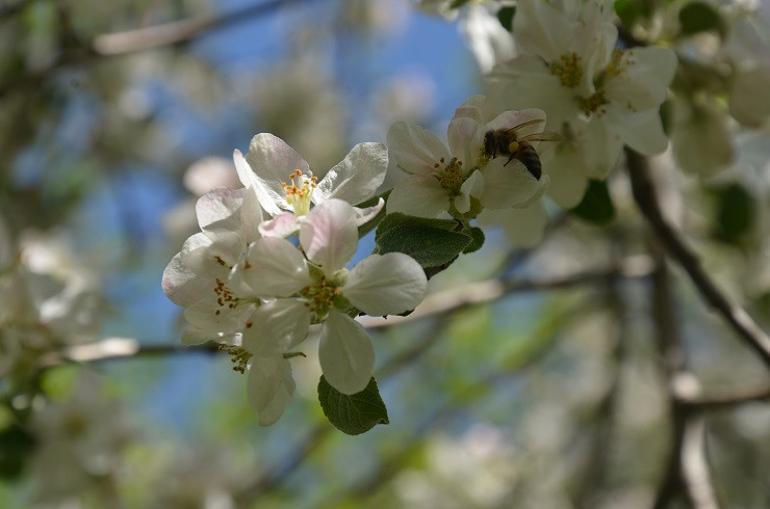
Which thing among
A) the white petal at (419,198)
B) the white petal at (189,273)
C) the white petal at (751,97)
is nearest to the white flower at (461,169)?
the white petal at (419,198)

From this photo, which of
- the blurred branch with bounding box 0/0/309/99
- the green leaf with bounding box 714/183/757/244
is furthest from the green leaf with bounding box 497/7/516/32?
the blurred branch with bounding box 0/0/309/99

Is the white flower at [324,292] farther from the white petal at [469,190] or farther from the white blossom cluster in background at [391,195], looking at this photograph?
Answer: the white petal at [469,190]

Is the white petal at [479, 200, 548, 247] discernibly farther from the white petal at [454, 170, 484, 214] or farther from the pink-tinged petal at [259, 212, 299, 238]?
the pink-tinged petal at [259, 212, 299, 238]

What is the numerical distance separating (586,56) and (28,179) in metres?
2.51

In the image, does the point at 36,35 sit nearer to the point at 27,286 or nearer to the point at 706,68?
the point at 27,286

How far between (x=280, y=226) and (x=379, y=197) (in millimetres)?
159

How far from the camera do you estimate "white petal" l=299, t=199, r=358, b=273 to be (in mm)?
902

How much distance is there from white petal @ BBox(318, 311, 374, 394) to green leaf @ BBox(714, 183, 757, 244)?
1278 millimetres

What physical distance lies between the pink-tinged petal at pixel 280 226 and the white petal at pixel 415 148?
156 mm

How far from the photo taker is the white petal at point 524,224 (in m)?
1.25

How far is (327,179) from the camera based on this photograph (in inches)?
40.3

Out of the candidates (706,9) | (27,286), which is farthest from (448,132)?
(27,286)

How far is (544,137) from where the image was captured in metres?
1.03

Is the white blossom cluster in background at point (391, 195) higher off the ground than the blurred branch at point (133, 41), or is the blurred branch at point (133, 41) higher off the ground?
the white blossom cluster in background at point (391, 195)
